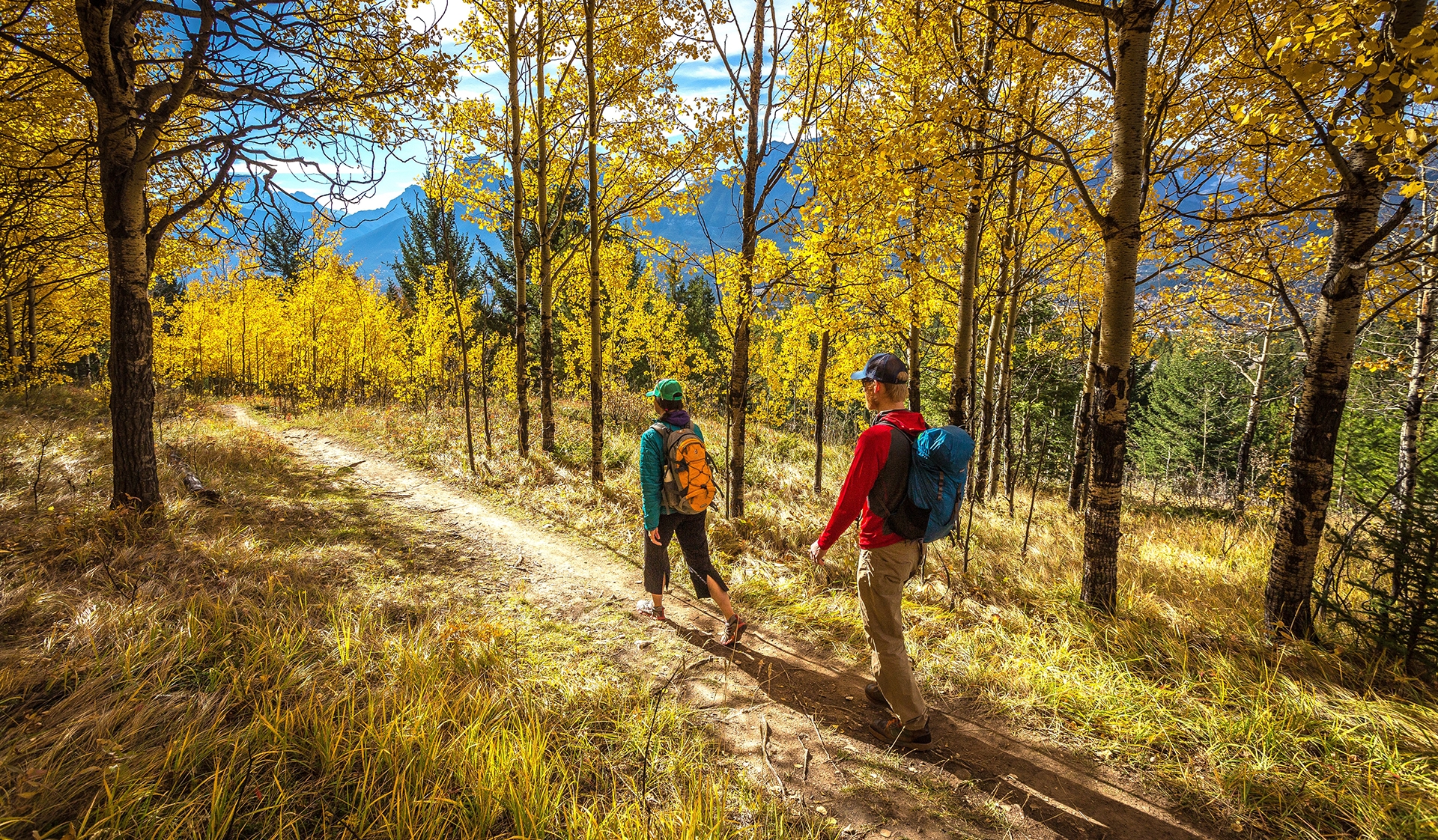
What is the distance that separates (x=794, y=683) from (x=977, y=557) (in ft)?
12.0

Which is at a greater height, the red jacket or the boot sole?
the red jacket

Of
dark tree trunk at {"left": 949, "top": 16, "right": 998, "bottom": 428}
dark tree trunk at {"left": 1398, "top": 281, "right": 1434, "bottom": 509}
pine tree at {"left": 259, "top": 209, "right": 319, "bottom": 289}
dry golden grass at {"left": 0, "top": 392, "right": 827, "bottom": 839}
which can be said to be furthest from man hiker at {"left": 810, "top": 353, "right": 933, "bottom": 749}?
dark tree trunk at {"left": 1398, "top": 281, "right": 1434, "bottom": 509}

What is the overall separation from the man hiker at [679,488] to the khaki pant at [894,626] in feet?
4.72

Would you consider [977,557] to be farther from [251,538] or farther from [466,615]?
[251,538]

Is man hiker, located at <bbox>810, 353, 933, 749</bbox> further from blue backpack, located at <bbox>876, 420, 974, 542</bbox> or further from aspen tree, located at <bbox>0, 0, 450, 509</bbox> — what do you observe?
aspen tree, located at <bbox>0, 0, 450, 509</bbox>

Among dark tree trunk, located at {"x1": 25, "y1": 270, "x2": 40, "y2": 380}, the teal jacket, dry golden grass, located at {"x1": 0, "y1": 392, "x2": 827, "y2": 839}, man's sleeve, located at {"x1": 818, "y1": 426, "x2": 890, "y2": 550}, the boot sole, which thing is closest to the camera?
dry golden grass, located at {"x1": 0, "y1": 392, "x2": 827, "y2": 839}

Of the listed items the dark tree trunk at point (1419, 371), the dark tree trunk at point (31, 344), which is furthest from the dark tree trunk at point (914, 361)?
the dark tree trunk at point (31, 344)

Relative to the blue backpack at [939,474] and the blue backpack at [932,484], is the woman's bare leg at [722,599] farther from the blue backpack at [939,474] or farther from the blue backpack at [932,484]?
the blue backpack at [939,474]

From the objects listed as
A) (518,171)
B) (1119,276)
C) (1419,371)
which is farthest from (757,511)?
(1419,371)

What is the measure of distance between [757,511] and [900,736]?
520 centimetres

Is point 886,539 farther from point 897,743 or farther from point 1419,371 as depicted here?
point 1419,371

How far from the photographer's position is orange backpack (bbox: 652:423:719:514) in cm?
419

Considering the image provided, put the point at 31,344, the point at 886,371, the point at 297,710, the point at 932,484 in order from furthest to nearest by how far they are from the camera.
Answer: the point at 31,344 → the point at 886,371 → the point at 932,484 → the point at 297,710

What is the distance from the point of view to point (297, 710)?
245cm
